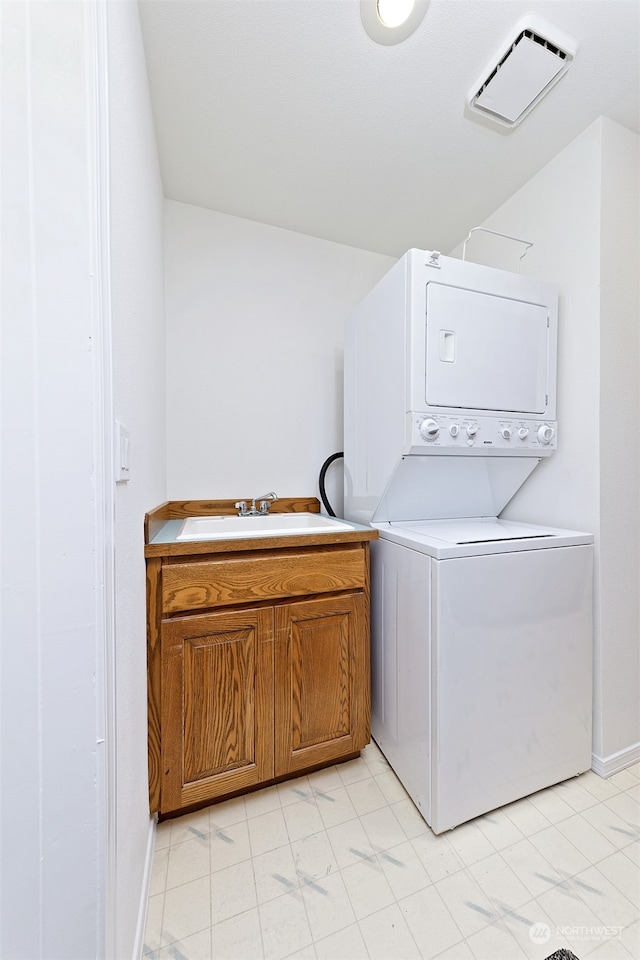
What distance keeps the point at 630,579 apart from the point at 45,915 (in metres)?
2.05

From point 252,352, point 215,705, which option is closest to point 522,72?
point 252,352

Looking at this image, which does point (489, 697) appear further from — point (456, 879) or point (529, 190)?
point (529, 190)

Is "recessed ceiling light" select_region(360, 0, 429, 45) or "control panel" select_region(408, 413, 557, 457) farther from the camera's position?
"control panel" select_region(408, 413, 557, 457)

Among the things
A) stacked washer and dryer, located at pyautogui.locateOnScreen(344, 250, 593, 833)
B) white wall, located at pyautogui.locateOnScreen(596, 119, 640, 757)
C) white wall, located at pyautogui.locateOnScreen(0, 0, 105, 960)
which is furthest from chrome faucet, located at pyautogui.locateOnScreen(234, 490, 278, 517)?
white wall, located at pyautogui.locateOnScreen(596, 119, 640, 757)

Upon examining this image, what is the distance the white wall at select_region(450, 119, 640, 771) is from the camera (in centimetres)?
153

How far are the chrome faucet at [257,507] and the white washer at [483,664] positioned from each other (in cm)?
73

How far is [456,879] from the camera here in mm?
1091

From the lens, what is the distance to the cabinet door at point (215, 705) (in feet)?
3.99

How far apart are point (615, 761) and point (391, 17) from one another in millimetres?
2850

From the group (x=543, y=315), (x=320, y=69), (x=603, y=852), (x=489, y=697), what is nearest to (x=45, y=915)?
(x=489, y=697)

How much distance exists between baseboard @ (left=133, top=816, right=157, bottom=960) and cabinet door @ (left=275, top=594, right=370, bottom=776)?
0.43m

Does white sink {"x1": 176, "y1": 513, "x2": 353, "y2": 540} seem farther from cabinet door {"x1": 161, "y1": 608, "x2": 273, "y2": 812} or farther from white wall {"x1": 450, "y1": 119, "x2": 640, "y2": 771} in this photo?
white wall {"x1": 450, "y1": 119, "x2": 640, "y2": 771}

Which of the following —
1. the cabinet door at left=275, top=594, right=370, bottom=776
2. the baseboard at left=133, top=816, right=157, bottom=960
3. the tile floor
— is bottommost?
the tile floor

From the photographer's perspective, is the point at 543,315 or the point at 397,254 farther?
the point at 397,254
